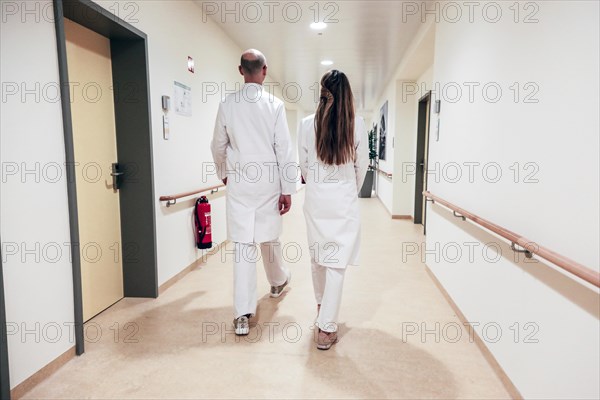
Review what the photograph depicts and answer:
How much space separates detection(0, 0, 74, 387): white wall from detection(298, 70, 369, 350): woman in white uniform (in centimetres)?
130

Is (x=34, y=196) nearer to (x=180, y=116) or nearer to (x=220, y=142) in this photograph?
(x=220, y=142)

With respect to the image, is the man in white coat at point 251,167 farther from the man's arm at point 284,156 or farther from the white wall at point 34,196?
the white wall at point 34,196

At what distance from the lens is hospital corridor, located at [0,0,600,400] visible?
1.49 m

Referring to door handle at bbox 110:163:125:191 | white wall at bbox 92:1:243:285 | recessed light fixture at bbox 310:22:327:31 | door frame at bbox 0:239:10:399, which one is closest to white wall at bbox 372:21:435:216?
recessed light fixture at bbox 310:22:327:31

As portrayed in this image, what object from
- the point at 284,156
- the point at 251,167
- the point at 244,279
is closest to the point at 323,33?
the point at 284,156

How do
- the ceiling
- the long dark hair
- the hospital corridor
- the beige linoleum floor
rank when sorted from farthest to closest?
1. the ceiling
2. the long dark hair
3. the beige linoleum floor
4. the hospital corridor

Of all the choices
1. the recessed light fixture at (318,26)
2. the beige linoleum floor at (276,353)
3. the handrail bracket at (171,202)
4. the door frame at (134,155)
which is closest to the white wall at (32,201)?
the beige linoleum floor at (276,353)

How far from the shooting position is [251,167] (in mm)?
2340

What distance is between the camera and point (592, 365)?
1.22 m

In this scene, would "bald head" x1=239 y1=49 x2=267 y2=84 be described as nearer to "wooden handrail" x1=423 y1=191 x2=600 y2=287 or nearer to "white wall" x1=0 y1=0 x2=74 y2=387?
"white wall" x1=0 y1=0 x2=74 y2=387

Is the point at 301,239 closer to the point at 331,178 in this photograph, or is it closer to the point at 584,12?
the point at 331,178

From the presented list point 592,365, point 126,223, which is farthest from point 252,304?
point 592,365

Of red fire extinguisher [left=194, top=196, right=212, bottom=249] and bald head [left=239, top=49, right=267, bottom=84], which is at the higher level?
bald head [left=239, top=49, right=267, bottom=84]

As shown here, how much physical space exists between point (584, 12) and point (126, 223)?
2.88m
